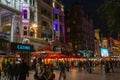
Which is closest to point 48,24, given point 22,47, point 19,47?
point 22,47

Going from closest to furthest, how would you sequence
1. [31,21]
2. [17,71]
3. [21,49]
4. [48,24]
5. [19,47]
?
[17,71] < [19,47] < [21,49] < [31,21] < [48,24]

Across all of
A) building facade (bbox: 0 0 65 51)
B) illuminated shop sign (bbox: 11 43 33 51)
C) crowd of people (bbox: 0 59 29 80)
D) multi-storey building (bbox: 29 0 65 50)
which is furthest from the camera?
multi-storey building (bbox: 29 0 65 50)

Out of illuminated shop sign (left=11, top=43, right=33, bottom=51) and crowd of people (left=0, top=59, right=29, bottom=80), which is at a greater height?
illuminated shop sign (left=11, top=43, right=33, bottom=51)

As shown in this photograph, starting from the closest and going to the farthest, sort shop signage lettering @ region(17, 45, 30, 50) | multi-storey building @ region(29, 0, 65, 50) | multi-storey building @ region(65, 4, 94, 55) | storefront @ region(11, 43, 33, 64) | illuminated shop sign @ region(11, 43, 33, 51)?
illuminated shop sign @ region(11, 43, 33, 51)
storefront @ region(11, 43, 33, 64)
shop signage lettering @ region(17, 45, 30, 50)
multi-storey building @ region(29, 0, 65, 50)
multi-storey building @ region(65, 4, 94, 55)

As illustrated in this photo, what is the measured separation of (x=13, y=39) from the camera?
147 feet

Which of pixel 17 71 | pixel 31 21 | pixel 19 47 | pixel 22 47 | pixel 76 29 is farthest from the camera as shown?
pixel 76 29

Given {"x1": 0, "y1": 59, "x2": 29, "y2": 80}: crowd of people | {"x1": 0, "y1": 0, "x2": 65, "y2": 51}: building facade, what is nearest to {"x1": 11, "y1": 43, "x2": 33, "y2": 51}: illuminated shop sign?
{"x1": 0, "y1": 0, "x2": 65, "y2": 51}: building facade

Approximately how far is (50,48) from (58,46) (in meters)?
3.38

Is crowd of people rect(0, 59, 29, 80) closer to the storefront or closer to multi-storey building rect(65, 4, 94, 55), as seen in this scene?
the storefront

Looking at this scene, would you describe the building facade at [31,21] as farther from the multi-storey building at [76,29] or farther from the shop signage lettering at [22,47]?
the multi-storey building at [76,29]

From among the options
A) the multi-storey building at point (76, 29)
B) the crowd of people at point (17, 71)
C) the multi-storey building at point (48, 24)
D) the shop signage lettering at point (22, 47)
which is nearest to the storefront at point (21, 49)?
the shop signage lettering at point (22, 47)

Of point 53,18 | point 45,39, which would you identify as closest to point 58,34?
point 53,18

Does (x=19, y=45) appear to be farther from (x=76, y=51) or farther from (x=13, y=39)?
(x=76, y=51)

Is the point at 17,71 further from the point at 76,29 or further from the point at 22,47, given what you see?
the point at 76,29
